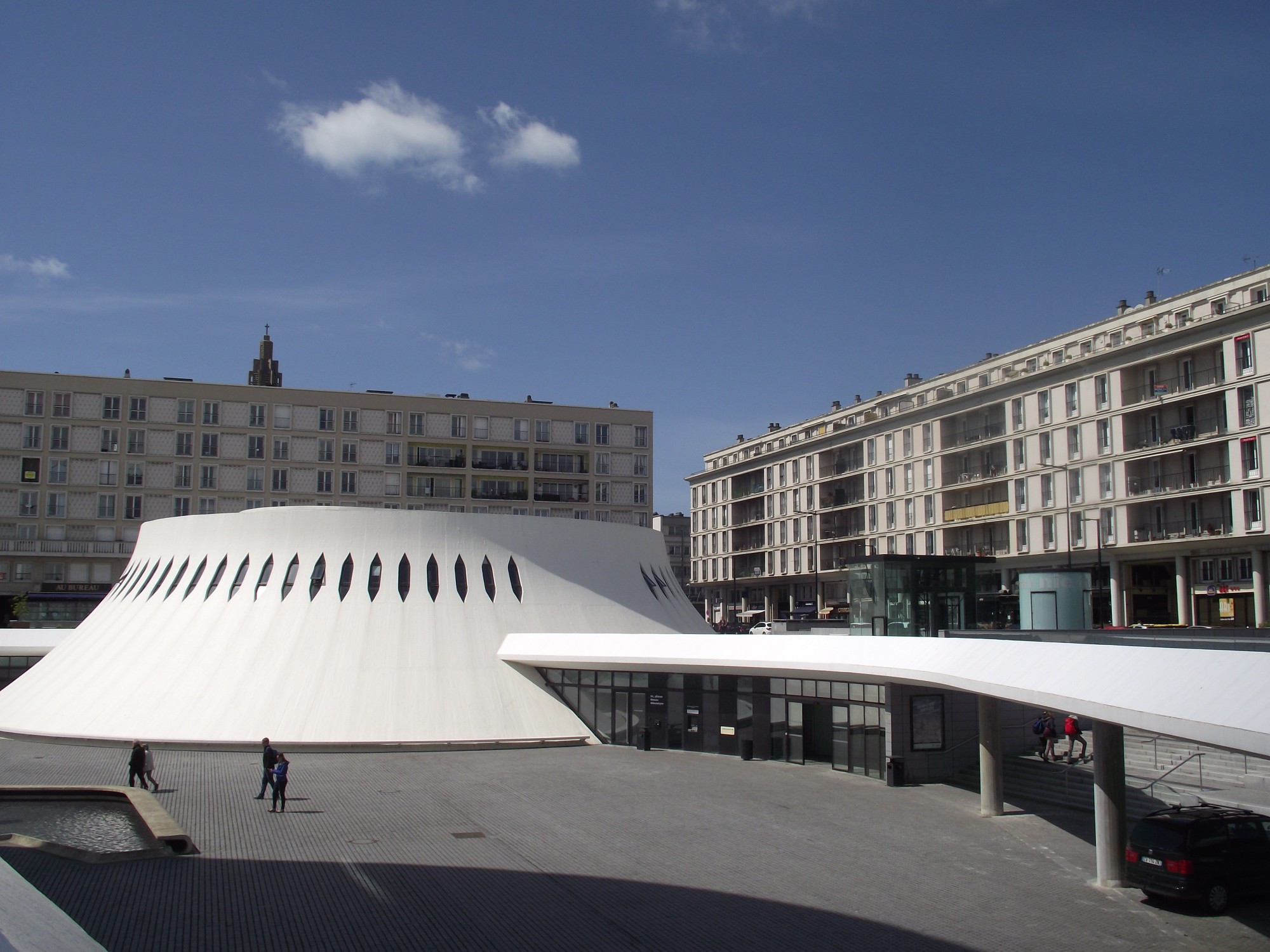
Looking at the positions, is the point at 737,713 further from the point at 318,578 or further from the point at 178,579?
the point at 178,579

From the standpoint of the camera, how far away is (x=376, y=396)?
238ft

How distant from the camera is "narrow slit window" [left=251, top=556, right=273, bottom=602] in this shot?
1388 inches

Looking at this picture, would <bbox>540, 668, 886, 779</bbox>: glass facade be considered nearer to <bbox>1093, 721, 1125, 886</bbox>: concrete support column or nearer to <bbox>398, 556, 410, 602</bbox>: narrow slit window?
<bbox>398, 556, 410, 602</bbox>: narrow slit window

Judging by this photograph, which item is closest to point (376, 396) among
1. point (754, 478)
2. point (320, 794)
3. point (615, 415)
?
point (615, 415)

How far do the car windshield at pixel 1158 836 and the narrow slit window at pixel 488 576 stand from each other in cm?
2451

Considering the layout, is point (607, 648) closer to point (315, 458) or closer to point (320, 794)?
point (320, 794)

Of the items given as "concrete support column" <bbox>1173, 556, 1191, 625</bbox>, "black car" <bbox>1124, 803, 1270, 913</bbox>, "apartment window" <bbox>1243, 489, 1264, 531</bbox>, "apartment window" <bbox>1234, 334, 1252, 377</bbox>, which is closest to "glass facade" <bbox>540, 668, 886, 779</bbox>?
"black car" <bbox>1124, 803, 1270, 913</bbox>

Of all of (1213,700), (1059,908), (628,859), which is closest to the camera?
(1213,700)

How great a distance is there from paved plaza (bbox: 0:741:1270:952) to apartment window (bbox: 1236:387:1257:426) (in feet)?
86.8

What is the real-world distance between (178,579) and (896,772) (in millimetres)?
26649

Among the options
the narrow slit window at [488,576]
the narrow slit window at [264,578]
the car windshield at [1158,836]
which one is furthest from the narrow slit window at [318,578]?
the car windshield at [1158,836]

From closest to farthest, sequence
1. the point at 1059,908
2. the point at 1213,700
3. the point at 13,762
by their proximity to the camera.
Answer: the point at 1213,700, the point at 1059,908, the point at 13,762

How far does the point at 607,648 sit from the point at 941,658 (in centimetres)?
1296

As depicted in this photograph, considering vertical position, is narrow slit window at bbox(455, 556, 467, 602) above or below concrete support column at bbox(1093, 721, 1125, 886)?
above
